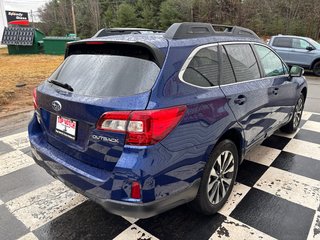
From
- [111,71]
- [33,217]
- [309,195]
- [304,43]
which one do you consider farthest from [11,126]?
[304,43]

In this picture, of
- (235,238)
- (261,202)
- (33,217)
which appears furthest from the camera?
(261,202)

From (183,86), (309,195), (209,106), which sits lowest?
(309,195)

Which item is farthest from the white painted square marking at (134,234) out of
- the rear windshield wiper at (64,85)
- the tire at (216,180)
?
the rear windshield wiper at (64,85)

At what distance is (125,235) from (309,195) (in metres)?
1.91

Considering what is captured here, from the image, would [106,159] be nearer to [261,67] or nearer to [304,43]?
[261,67]

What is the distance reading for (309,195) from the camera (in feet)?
9.44

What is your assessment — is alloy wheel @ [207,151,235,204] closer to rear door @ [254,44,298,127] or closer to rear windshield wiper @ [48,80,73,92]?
rear door @ [254,44,298,127]

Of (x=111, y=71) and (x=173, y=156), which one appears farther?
(x=111, y=71)

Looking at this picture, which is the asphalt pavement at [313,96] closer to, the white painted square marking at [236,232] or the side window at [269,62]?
the side window at [269,62]

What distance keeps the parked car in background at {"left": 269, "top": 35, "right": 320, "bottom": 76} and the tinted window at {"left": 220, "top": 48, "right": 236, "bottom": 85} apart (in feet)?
32.1

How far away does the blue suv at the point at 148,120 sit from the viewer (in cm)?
183

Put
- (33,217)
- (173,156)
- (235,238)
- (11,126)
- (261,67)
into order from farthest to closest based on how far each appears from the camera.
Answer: (11,126), (261,67), (33,217), (235,238), (173,156)

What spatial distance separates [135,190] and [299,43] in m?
11.5

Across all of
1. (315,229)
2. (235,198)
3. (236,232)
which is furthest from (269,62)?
(236,232)
